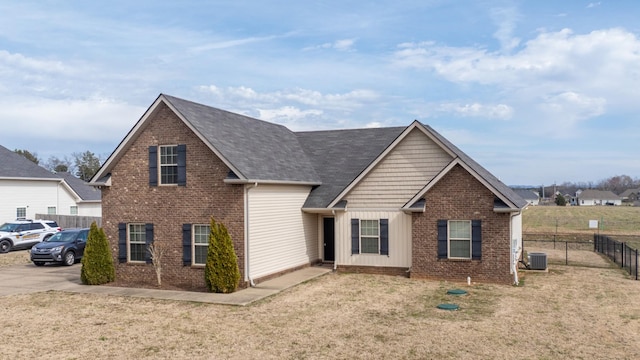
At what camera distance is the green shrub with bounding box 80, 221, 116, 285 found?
18.7m

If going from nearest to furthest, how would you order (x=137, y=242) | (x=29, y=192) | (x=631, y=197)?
(x=137, y=242)
(x=29, y=192)
(x=631, y=197)

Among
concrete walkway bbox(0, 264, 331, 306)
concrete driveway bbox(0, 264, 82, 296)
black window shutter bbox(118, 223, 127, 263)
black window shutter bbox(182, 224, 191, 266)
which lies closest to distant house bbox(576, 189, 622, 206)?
concrete walkway bbox(0, 264, 331, 306)

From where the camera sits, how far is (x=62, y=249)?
23.9m

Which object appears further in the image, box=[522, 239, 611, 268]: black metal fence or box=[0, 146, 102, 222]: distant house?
box=[0, 146, 102, 222]: distant house

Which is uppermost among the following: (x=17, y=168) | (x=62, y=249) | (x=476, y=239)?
(x=17, y=168)

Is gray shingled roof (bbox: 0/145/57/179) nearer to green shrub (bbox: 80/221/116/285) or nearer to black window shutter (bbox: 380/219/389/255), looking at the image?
green shrub (bbox: 80/221/116/285)

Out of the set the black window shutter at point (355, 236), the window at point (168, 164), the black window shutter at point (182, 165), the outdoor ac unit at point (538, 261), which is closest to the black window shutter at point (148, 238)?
the window at point (168, 164)

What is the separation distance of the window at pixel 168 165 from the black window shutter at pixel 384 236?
7.67 meters

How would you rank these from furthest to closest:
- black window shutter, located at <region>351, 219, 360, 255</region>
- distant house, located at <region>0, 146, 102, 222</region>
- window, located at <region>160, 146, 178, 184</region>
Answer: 1. distant house, located at <region>0, 146, 102, 222</region>
2. black window shutter, located at <region>351, 219, 360, 255</region>
3. window, located at <region>160, 146, 178, 184</region>

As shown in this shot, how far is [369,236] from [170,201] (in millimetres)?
7730

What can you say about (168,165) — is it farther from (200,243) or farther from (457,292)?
(457,292)

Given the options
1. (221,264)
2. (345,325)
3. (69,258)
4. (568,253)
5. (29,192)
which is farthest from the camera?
(29,192)

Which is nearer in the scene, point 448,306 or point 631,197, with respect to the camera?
point 448,306

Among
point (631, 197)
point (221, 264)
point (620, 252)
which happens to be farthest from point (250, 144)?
point (631, 197)
